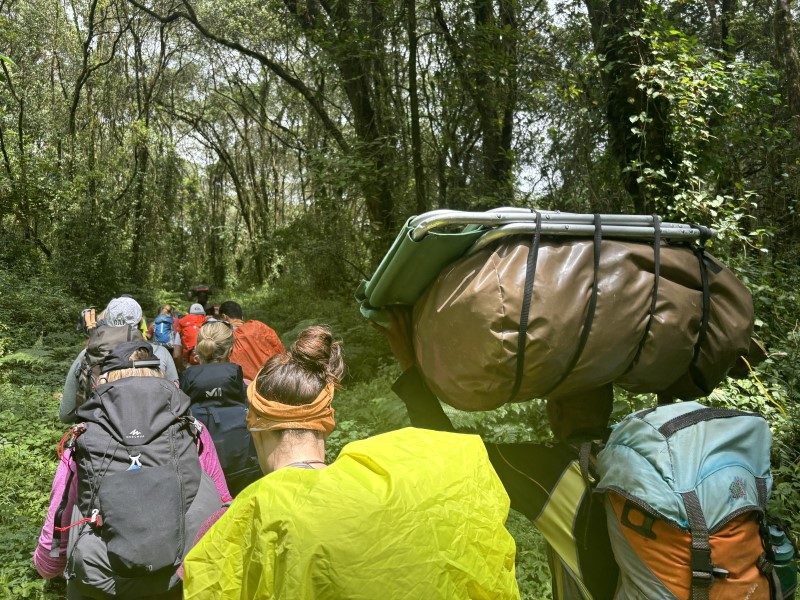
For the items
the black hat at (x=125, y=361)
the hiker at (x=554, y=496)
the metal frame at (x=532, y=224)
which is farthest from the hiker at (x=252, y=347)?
the metal frame at (x=532, y=224)

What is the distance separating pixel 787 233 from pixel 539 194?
398cm

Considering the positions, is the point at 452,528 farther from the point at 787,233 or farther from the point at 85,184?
the point at 85,184

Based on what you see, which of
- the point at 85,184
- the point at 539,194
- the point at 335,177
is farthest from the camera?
the point at 85,184

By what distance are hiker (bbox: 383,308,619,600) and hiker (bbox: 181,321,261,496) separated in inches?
80.1

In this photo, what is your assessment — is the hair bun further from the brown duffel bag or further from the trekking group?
the brown duffel bag

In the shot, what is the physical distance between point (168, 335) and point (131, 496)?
5804mm

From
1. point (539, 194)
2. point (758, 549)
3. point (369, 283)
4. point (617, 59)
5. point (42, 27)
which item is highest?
point (42, 27)

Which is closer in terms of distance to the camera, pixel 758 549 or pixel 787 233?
pixel 758 549

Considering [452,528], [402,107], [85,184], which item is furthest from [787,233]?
[85,184]

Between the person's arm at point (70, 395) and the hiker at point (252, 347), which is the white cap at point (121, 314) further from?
the hiker at point (252, 347)

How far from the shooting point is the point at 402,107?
1075cm

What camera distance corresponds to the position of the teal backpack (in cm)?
178

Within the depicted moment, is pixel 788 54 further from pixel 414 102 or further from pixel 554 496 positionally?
pixel 554 496

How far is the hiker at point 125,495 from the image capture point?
268 cm
